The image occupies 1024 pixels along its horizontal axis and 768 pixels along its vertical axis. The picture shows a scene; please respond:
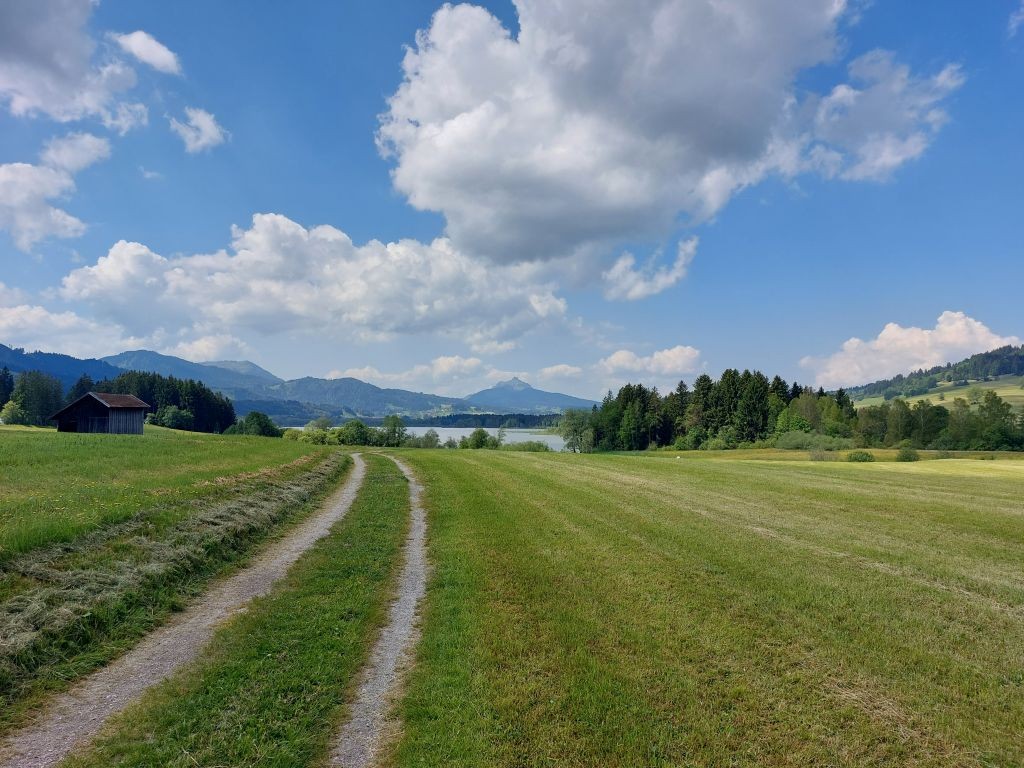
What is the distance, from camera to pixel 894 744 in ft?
17.1

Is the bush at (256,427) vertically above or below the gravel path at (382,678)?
above

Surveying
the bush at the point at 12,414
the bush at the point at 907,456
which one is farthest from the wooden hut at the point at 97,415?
the bush at the point at 907,456

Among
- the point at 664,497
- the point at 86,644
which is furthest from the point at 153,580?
the point at 664,497

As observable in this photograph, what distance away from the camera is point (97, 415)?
56.9 m

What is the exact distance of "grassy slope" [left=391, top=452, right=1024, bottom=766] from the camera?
5238 millimetres

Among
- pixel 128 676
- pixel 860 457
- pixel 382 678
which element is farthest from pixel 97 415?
pixel 860 457

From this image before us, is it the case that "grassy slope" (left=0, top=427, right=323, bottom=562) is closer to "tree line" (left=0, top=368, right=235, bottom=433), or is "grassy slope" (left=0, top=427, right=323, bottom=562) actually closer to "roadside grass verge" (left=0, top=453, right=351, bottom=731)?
"roadside grass verge" (left=0, top=453, right=351, bottom=731)

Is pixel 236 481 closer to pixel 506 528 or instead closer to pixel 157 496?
pixel 157 496

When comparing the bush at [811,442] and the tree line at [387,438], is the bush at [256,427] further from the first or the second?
the bush at [811,442]

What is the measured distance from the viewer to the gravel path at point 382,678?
5070 mm

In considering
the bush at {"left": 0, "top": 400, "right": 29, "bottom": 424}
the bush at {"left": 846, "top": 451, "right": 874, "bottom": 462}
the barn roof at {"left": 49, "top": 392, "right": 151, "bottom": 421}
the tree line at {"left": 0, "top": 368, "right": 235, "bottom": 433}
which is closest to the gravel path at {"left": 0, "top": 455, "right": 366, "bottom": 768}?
the barn roof at {"left": 49, "top": 392, "right": 151, "bottom": 421}

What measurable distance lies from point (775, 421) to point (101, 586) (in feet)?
343

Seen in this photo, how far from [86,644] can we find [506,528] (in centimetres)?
1020

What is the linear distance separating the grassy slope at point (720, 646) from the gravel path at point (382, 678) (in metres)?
0.27
